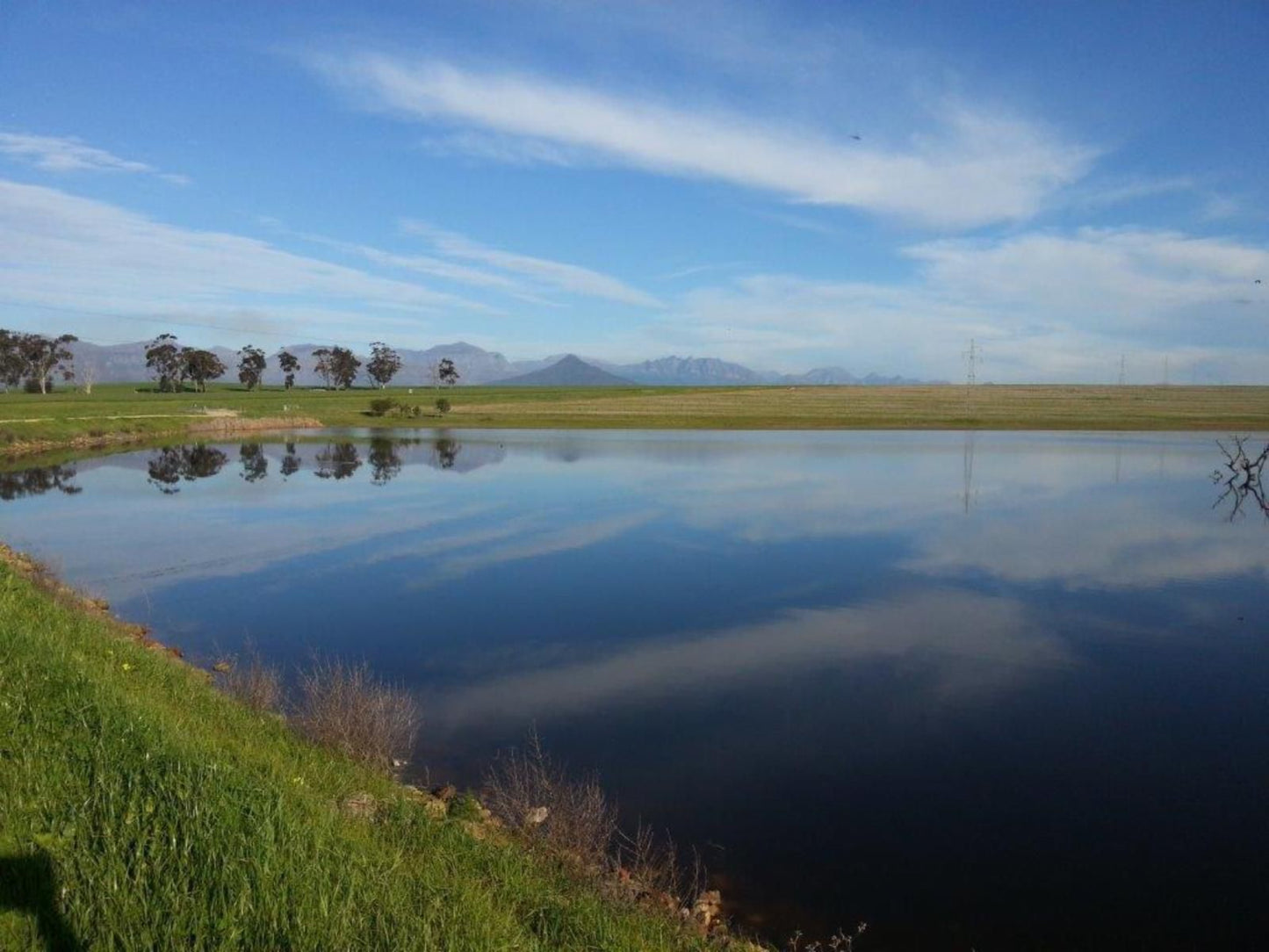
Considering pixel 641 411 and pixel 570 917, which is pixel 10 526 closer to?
pixel 570 917

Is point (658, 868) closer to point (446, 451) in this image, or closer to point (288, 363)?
point (446, 451)

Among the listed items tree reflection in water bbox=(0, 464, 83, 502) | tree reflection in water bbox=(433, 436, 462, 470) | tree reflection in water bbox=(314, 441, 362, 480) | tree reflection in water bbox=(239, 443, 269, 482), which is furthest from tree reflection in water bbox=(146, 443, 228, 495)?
tree reflection in water bbox=(433, 436, 462, 470)

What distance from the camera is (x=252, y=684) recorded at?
11.3 meters

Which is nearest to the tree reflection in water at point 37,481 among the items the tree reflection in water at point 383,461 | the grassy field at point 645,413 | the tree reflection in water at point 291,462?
the tree reflection in water at point 291,462

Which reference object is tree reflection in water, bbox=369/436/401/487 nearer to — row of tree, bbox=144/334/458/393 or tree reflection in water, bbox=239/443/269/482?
tree reflection in water, bbox=239/443/269/482

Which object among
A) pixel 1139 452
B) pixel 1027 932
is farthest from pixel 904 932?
pixel 1139 452

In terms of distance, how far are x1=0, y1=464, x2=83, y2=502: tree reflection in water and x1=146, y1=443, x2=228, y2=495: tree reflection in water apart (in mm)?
3201

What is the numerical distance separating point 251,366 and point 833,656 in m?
135

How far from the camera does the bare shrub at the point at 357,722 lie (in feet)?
31.8

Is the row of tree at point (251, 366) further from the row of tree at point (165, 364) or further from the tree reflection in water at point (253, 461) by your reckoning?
the tree reflection in water at point (253, 461)

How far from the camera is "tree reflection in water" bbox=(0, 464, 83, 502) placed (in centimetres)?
3512

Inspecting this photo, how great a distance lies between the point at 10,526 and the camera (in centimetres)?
2703

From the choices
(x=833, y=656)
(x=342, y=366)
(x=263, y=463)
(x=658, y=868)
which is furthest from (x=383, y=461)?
(x=342, y=366)

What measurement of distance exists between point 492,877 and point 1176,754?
867cm
